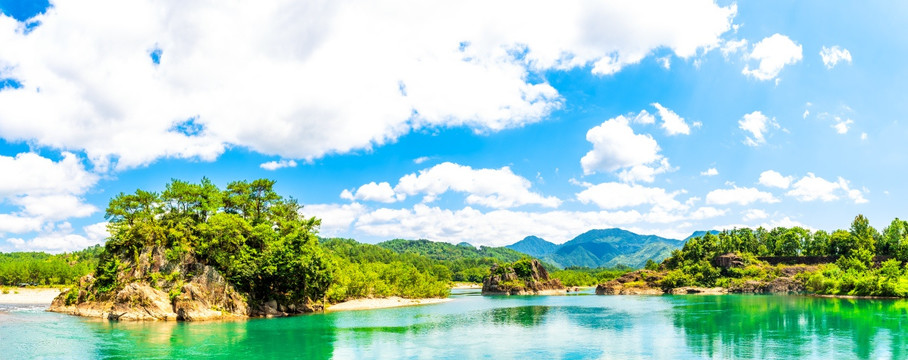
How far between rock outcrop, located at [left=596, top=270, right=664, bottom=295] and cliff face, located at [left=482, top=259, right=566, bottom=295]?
17873 millimetres

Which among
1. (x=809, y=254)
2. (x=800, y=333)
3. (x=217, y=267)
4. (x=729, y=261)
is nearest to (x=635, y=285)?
(x=729, y=261)

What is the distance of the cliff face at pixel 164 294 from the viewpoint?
201ft

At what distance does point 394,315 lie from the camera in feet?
250

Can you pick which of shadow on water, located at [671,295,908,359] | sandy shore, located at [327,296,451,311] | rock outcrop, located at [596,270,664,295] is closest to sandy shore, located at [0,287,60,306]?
sandy shore, located at [327,296,451,311]

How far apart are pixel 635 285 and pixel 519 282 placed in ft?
122

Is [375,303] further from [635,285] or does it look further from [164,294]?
[635,285]

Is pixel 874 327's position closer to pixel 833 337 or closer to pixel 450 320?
pixel 833 337

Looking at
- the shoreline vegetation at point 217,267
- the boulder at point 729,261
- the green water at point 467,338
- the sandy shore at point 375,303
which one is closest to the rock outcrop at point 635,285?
the boulder at point 729,261

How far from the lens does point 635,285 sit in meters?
169

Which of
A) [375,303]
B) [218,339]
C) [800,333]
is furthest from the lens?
[375,303]

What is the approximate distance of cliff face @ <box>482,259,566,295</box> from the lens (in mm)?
172500

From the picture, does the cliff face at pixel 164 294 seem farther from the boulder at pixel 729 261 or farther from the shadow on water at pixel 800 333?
the boulder at pixel 729 261

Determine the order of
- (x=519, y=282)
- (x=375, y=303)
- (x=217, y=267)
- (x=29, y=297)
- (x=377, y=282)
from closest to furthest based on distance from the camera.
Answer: (x=217, y=267) → (x=375, y=303) → (x=29, y=297) → (x=377, y=282) → (x=519, y=282)

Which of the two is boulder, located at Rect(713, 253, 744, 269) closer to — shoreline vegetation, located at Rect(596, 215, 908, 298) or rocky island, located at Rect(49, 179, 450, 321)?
shoreline vegetation, located at Rect(596, 215, 908, 298)
